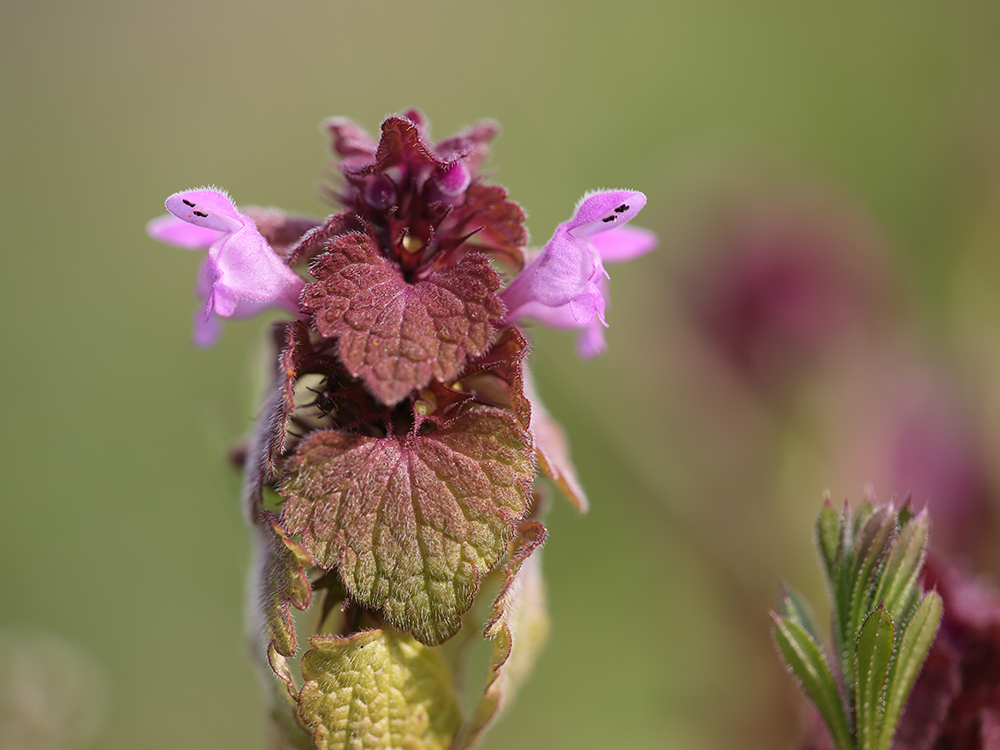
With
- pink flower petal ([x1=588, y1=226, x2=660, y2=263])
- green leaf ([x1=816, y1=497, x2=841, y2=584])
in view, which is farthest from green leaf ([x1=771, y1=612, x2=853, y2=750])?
pink flower petal ([x1=588, y1=226, x2=660, y2=263])

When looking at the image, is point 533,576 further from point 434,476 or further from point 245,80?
point 245,80

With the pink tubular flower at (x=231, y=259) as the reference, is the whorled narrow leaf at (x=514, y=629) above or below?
below

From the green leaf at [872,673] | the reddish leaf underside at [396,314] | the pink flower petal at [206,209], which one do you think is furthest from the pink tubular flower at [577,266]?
the green leaf at [872,673]

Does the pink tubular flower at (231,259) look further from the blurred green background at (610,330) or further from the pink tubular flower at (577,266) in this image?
the blurred green background at (610,330)

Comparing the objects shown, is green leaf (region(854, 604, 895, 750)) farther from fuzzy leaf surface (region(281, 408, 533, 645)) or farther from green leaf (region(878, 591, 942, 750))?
fuzzy leaf surface (region(281, 408, 533, 645))

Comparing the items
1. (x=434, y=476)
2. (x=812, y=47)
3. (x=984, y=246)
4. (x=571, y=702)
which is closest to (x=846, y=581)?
(x=434, y=476)

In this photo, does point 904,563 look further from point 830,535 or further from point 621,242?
point 621,242

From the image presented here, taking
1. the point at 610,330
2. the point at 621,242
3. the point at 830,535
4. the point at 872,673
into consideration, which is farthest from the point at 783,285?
the point at 872,673
